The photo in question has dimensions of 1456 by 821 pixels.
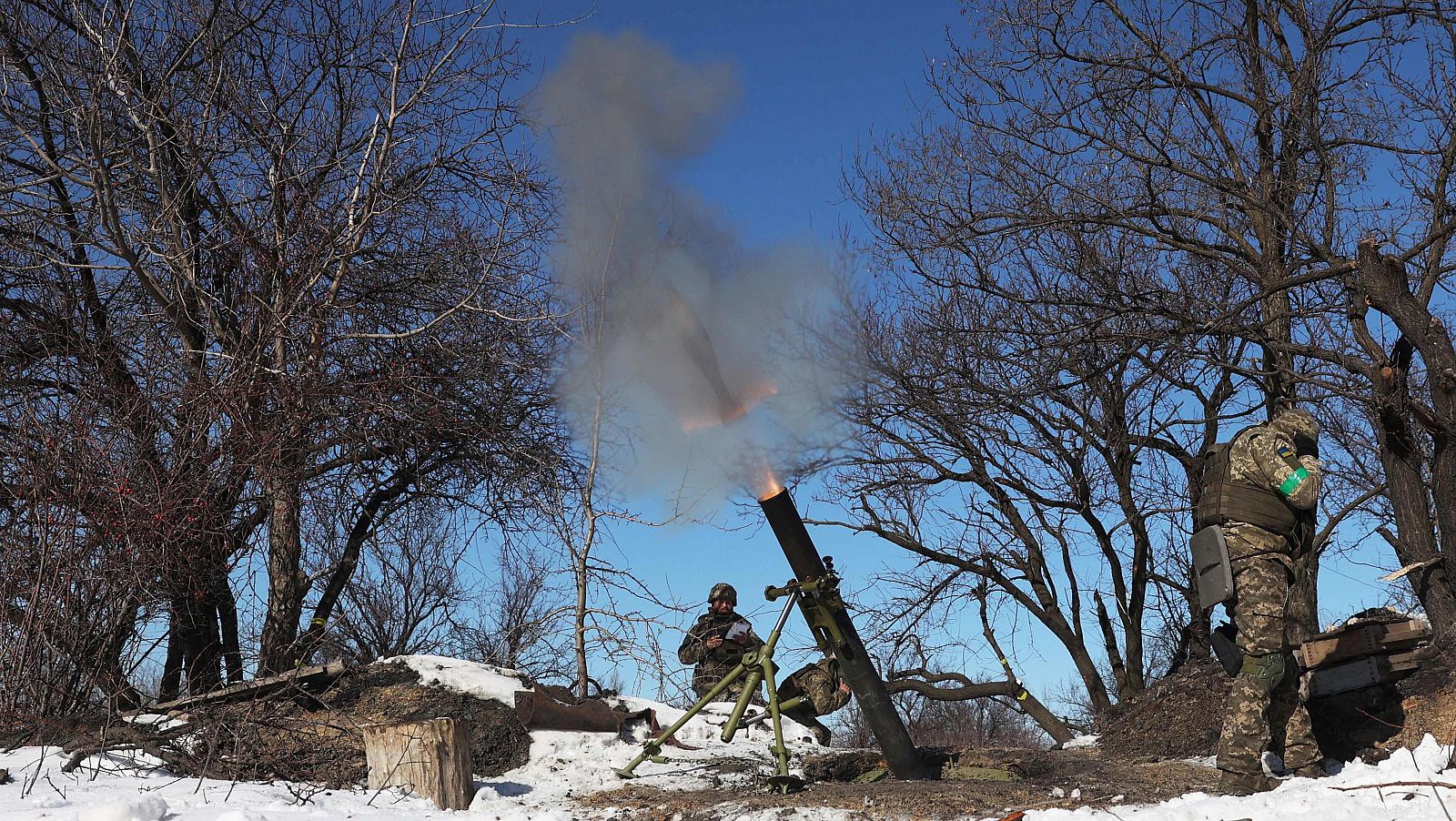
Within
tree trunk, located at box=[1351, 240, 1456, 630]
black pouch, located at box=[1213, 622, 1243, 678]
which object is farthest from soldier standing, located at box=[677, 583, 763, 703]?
tree trunk, located at box=[1351, 240, 1456, 630]

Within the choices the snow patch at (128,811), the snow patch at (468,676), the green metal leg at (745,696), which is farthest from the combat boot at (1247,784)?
Answer: the snow patch at (128,811)

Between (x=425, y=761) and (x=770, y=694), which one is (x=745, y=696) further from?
(x=425, y=761)

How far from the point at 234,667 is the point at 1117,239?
10.4 metres

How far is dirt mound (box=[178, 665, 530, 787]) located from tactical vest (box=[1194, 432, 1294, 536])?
5192 mm

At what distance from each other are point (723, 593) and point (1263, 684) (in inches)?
224

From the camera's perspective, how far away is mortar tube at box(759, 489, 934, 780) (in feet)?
23.4

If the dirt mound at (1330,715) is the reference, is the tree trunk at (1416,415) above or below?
above

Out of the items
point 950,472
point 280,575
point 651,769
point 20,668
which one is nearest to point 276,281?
point 280,575

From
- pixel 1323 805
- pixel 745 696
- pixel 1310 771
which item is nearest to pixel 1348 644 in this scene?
pixel 1310 771

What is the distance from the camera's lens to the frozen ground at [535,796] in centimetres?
553

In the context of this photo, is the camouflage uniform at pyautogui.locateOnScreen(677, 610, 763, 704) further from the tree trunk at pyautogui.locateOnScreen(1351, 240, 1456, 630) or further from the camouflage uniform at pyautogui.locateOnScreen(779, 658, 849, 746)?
the tree trunk at pyautogui.locateOnScreen(1351, 240, 1456, 630)

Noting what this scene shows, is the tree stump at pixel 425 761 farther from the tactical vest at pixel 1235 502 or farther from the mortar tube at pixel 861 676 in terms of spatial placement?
the tactical vest at pixel 1235 502

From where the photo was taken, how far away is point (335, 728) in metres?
8.07

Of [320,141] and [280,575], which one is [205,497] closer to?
[280,575]
